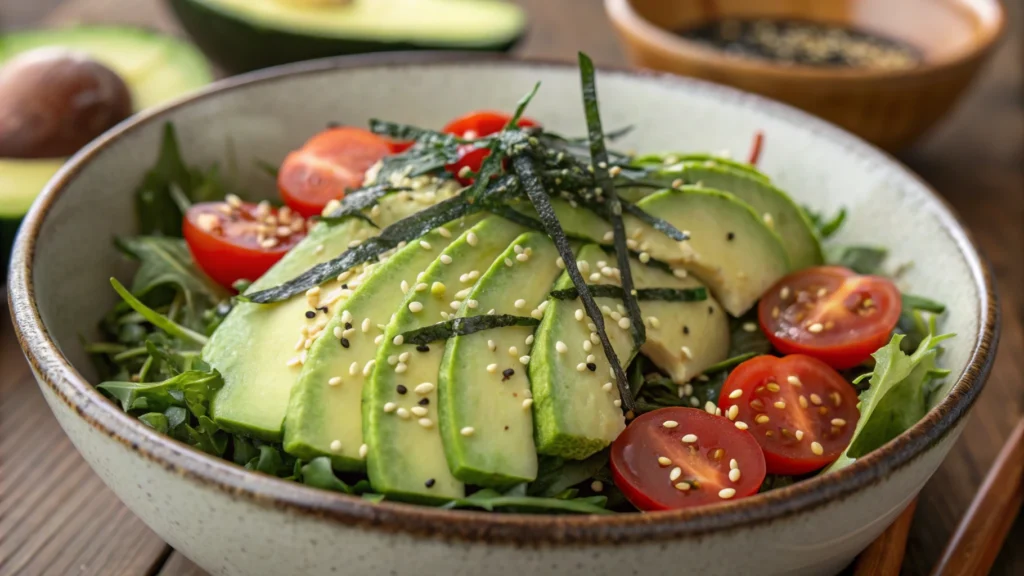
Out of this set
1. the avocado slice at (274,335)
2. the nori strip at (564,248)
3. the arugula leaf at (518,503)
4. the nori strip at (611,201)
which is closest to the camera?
the arugula leaf at (518,503)

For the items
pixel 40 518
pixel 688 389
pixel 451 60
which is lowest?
pixel 40 518

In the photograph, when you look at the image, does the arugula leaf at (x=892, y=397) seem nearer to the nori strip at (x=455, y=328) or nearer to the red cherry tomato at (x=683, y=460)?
the red cherry tomato at (x=683, y=460)

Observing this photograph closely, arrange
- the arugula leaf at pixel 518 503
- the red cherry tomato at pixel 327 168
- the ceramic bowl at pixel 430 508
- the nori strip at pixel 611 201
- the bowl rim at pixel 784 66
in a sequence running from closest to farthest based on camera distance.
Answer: the ceramic bowl at pixel 430 508
the arugula leaf at pixel 518 503
the nori strip at pixel 611 201
the red cherry tomato at pixel 327 168
the bowl rim at pixel 784 66

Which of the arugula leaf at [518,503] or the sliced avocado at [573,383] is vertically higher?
the sliced avocado at [573,383]

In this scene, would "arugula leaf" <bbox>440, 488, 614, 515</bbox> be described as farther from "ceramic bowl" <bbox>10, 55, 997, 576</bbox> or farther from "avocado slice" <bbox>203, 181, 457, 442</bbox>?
"avocado slice" <bbox>203, 181, 457, 442</bbox>

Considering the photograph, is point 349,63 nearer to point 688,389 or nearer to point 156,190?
point 156,190

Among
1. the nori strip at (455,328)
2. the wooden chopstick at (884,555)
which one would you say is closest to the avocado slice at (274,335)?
the nori strip at (455,328)

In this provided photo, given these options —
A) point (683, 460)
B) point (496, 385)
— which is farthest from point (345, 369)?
point (683, 460)

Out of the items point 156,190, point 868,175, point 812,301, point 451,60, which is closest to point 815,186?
point 868,175
